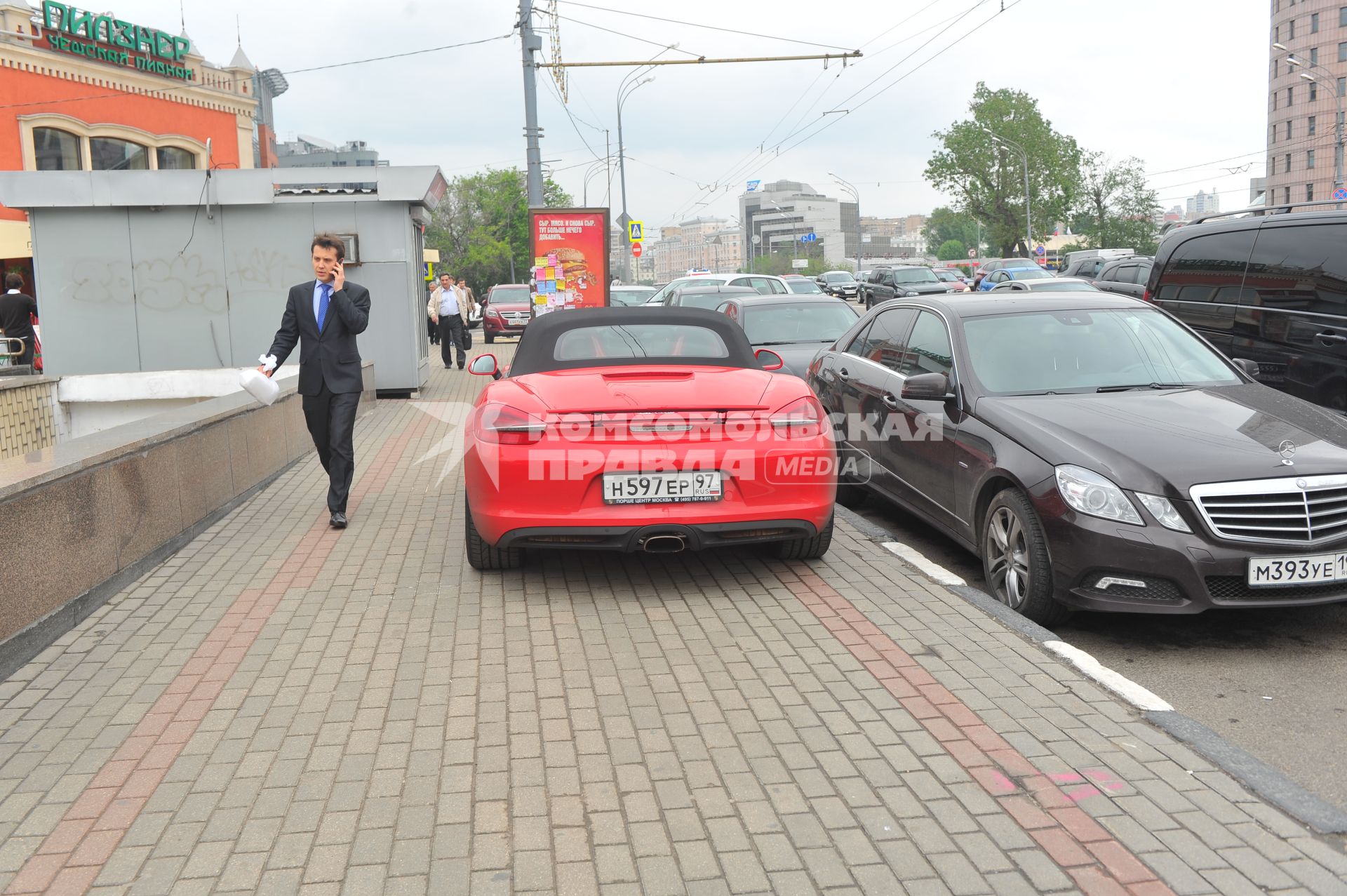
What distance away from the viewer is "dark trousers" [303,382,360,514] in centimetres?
752

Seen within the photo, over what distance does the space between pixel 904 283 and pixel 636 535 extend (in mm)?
32194

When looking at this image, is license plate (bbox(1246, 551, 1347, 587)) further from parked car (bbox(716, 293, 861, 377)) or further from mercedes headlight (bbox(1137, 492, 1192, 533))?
parked car (bbox(716, 293, 861, 377))

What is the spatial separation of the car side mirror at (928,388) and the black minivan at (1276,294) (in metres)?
2.78

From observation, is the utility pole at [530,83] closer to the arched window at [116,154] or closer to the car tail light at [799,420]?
the car tail light at [799,420]

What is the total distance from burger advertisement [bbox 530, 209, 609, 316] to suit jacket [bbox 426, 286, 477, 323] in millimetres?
2473

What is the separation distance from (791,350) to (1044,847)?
359 inches

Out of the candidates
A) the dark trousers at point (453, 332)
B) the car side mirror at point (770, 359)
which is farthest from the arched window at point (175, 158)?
the car side mirror at point (770, 359)

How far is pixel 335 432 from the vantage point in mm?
7512

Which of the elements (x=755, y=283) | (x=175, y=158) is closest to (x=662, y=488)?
(x=755, y=283)

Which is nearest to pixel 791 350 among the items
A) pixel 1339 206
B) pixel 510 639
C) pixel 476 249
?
pixel 1339 206

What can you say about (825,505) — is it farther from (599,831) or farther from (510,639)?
(599,831)

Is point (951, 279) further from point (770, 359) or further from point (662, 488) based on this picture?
point (662, 488)

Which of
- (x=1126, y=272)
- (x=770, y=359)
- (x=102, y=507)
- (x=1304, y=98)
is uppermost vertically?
(x=1304, y=98)

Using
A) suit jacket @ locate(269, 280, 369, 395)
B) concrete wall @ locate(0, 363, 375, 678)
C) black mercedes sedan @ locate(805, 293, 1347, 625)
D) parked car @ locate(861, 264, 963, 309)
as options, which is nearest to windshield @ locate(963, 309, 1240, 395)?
black mercedes sedan @ locate(805, 293, 1347, 625)
